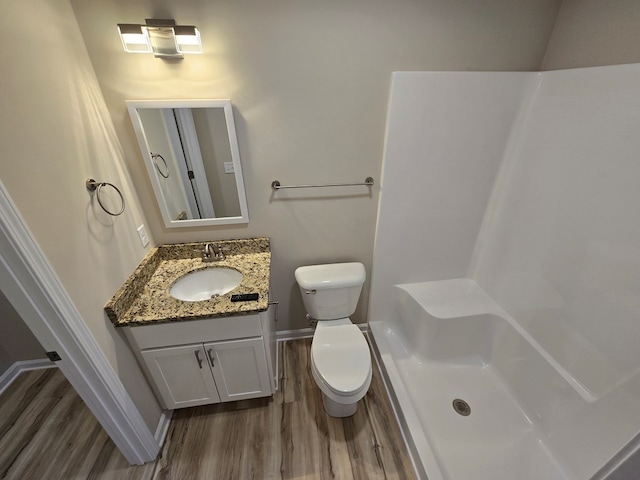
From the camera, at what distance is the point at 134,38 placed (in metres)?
1.03

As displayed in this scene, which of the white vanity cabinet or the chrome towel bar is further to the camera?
the chrome towel bar

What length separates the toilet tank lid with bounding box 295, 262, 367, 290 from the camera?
59.1 inches

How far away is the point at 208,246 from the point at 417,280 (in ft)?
4.66

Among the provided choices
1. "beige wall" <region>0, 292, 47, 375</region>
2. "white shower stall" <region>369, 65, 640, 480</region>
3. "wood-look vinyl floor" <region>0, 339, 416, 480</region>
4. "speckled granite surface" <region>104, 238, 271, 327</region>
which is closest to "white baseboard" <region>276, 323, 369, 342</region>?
"white shower stall" <region>369, 65, 640, 480</region>

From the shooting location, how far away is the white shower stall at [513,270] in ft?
3.34

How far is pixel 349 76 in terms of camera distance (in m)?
1.23

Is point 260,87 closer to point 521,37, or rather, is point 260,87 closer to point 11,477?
point 521,37

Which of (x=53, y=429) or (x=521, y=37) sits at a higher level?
(x=521, y=37)

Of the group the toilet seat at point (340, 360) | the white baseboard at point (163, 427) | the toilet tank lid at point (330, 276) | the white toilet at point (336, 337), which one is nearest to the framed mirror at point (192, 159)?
the toilet tank lid at point (330, 276)

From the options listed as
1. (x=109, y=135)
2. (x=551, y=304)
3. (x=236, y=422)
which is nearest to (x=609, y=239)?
(x=551, y=304)

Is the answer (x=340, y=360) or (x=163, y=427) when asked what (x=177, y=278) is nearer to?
(x=163, y=427)

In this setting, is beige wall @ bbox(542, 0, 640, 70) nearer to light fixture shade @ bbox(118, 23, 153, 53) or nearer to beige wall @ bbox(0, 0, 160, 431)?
light fixture shade @ bbox(118, 23, 153, 53)

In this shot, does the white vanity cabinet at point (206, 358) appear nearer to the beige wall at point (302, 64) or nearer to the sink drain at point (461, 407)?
the beige wall at point (302, 64)

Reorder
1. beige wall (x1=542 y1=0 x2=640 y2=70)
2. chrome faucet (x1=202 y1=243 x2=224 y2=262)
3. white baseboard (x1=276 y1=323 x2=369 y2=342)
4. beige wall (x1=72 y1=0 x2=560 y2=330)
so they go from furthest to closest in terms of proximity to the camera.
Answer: white baseboard (x1=276 y1=323 x2=369 y2=342), chrome faucet (x1=202 y1=243 x2=224 y2=262), beige wall (x1=72 y1=0 x2=560 y2=330), beige wall (x1=542 y1=0 x2=640 y2=70)
